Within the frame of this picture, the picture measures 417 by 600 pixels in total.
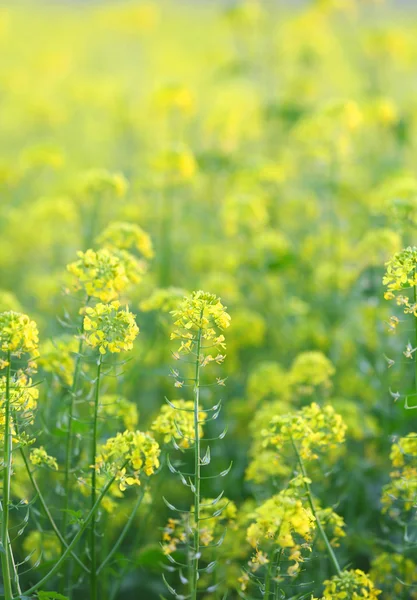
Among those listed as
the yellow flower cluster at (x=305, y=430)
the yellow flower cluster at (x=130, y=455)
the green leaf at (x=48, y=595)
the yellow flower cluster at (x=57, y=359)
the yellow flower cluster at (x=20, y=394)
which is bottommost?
the green leaf at (x=48, y=595)

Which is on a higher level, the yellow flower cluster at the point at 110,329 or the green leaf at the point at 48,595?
the yellow flower cluster at the point at 110,329

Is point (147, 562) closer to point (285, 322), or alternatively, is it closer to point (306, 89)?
point (285, 322)

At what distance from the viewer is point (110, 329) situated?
2738 millimetres

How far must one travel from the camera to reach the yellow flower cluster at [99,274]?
291cm

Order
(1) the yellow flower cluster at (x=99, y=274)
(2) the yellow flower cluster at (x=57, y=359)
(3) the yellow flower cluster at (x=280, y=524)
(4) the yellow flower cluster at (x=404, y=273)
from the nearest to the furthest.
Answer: (3) the yellow flower cluster at (x=280, y=524)
(4) the yellow flower cluster at (x=404, y=273)
(1) the yellow flower cluster at (x=99, y=274)
(2) the yellow flower cluster at (x=57, y=359)

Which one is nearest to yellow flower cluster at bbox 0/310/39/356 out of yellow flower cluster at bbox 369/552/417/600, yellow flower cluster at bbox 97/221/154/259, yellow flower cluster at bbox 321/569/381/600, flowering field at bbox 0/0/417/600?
flowering field at bbox 0/0/417/600

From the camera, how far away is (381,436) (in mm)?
4406

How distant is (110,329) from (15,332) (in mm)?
352

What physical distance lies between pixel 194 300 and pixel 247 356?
2854 millimetres

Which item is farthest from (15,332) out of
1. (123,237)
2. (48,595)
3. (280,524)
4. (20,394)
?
(123,237)

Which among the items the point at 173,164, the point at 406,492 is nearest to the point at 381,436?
the point at 406,492

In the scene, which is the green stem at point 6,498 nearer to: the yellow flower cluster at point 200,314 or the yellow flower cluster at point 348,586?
the yellow flower cluster at point 200,314

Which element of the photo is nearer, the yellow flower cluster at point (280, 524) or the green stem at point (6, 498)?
the yellow flower cluster at point (280, 524)

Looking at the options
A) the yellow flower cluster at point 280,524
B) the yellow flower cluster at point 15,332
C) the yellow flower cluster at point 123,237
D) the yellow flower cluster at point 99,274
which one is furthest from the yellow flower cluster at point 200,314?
the yellow flower cluster at point 123,237
